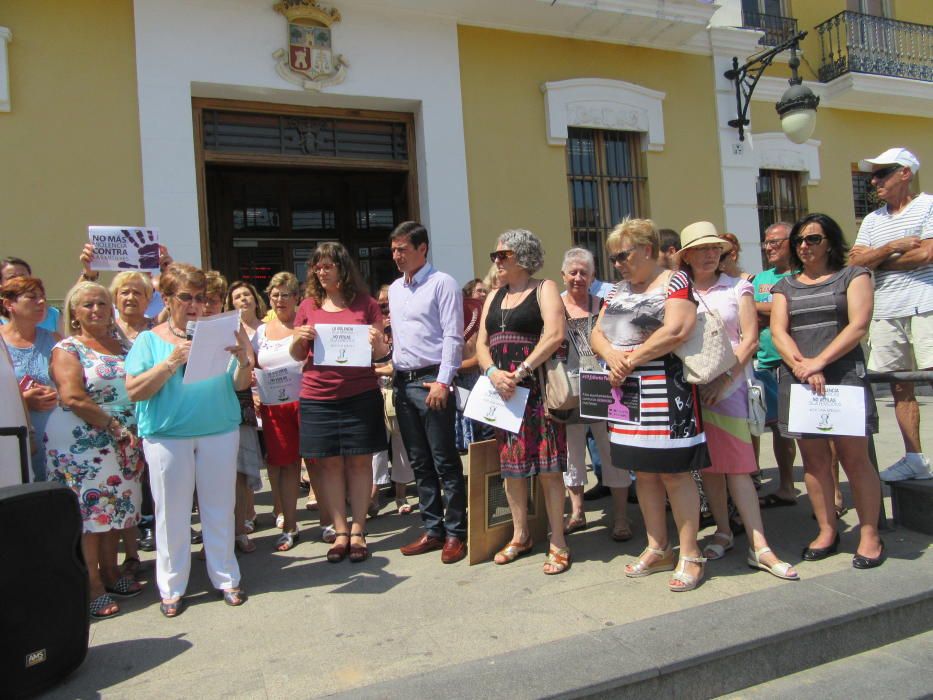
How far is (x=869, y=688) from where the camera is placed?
2.80m

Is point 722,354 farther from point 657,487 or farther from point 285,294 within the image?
point 285,294

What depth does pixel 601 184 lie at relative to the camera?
902cm

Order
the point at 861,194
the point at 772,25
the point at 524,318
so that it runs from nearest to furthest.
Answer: the point at 524,318, the point at 772,25, the point at 861,194

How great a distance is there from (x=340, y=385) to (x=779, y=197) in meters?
Result: 8.63

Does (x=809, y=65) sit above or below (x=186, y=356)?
above

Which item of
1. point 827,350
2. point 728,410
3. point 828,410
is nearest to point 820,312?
point 827,350

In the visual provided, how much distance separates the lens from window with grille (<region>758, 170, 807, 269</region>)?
10.2 m

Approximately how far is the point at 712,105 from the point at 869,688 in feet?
27.6

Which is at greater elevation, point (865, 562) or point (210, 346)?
point (210, 346)

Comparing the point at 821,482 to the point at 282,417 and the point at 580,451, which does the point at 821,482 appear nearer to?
the point at 580,451

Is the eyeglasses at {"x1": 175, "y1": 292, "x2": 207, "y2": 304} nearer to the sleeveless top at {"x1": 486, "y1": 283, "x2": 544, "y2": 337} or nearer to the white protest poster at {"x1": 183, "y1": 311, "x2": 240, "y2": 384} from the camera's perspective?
the white protest poster at {"x1": 183, "y1": 311, "x2": 240, "y2": 384}

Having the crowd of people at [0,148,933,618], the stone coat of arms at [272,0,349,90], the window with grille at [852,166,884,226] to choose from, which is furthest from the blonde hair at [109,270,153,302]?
the window with grille at [852,166,884,226]

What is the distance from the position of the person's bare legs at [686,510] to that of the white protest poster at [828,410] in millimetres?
671

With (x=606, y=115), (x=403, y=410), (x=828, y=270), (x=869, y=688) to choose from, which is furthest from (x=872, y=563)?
(x=606, y=115)
